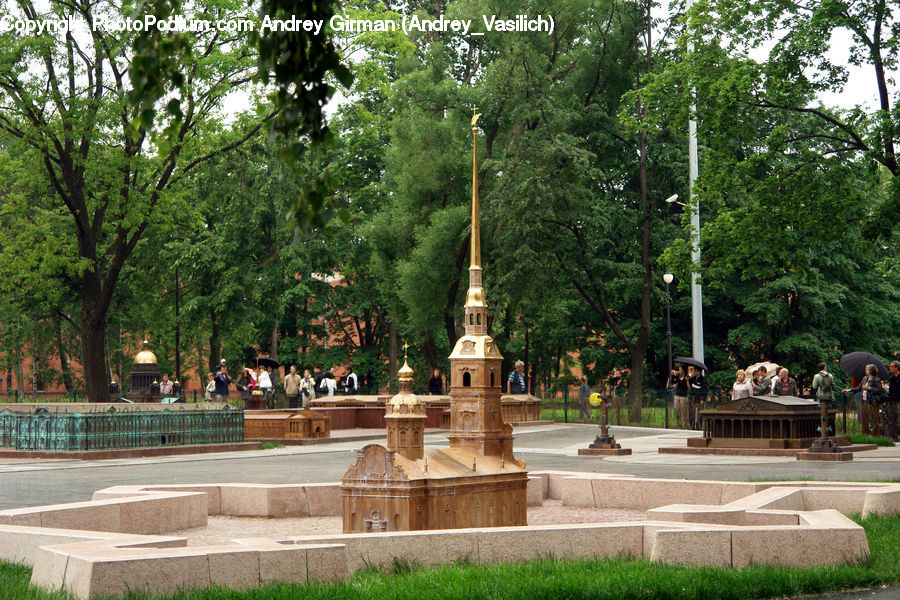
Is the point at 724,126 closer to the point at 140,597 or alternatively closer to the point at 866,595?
the point at 866,595

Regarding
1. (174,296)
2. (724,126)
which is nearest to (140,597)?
(724,126)

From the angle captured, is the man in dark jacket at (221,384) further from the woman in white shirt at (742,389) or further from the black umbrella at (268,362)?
the woman in white shirt at (742,389)

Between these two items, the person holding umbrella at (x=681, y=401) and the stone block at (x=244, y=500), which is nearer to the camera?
the stone block at (x=244, y=500)

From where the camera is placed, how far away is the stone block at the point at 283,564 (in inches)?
330

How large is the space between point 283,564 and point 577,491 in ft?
24.1

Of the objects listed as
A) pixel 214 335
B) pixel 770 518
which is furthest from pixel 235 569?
pixel 214 335

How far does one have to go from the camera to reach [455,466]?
11836 mm

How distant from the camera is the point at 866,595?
29.3 ft

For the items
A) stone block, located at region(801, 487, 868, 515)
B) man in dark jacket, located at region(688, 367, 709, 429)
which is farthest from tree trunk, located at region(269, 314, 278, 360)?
stone block, located at region(801, 487, 868, 515)

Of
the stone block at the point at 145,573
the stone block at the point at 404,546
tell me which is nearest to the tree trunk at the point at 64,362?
the stone block at the point at 404,546

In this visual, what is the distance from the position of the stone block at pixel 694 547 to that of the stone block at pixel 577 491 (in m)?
5.42

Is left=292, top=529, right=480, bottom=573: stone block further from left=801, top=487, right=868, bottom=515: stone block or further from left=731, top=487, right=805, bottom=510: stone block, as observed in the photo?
left=801, top=487, right=868, bottom=515: stone block

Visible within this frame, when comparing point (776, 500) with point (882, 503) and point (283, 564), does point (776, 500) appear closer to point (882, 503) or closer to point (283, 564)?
point (882, 503)

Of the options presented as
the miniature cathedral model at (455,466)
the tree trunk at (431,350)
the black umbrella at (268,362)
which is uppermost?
the tree trunk at (431,350)
